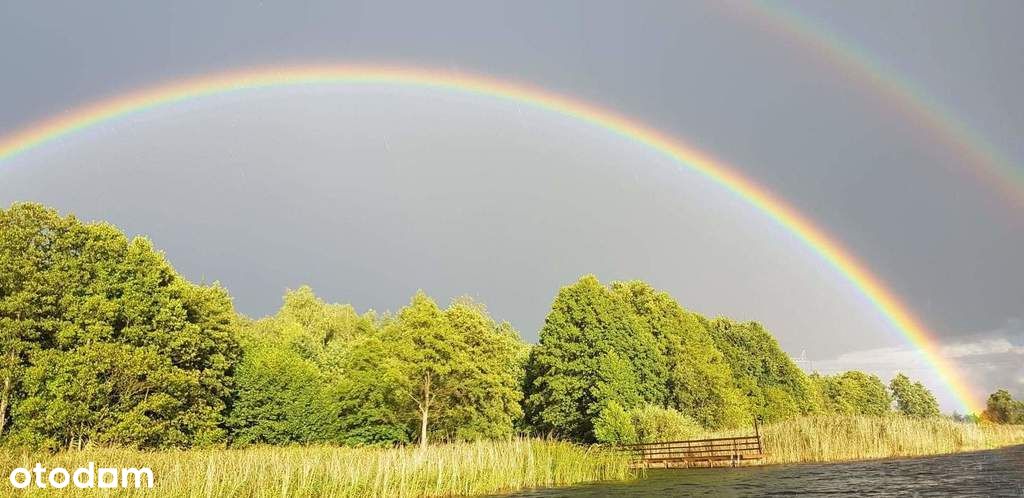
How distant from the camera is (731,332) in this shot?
105 meters

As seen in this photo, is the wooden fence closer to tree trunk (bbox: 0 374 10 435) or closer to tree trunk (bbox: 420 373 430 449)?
tree trunk (bbox: 420 373 430 449)

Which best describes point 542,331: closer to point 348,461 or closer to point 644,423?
point 644,423

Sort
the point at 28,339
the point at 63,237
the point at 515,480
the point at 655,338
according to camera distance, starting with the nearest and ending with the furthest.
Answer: the point at 515,480, the point at 28,339, the point at 63,237, the point at 655,338

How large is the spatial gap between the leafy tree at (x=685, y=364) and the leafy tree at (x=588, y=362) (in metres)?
2.94

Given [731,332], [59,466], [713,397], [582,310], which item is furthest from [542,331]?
[59,466]

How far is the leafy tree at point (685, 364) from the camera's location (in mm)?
79000

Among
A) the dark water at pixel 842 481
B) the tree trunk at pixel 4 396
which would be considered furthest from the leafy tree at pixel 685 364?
the tree trunk at pixel 4 396

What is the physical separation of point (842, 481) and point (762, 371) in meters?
80.0

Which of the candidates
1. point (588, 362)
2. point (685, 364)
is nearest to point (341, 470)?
point (588, 362)

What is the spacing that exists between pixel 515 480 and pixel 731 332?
79385mm

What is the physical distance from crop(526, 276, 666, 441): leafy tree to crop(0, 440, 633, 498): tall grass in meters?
32.2


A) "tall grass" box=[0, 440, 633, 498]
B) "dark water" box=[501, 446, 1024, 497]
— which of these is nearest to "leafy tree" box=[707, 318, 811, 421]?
"dark water" box=[501, 446, 1024, 497]

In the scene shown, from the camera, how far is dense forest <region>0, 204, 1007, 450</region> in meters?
45.9

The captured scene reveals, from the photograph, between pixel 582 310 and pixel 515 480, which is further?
pixel 582 310
